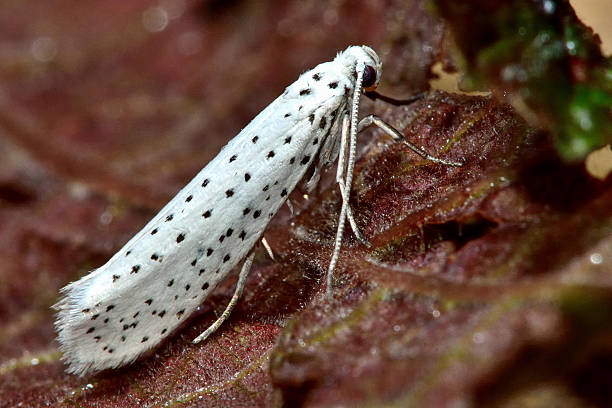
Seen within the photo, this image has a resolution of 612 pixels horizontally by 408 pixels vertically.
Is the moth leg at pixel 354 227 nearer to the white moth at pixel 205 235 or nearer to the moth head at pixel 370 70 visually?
the white moth at pixel 205 235

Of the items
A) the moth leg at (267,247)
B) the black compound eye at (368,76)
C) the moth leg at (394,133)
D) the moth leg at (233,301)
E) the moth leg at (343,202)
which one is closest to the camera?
the moth leg at (343,202)

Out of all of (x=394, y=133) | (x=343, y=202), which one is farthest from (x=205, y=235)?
(x=394, y=133)

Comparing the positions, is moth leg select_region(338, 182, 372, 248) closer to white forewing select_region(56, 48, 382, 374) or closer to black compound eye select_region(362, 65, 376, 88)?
white forewing select_region(56, 48, 382, 374)

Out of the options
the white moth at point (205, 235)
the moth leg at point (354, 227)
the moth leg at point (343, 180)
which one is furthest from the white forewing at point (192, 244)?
the moth leg at point (354, 227)

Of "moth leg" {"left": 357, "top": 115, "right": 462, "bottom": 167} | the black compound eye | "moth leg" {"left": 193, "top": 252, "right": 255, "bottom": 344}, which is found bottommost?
"moth leg" {"left": 193, "top": 252, "right": 255, "bottom": 344}

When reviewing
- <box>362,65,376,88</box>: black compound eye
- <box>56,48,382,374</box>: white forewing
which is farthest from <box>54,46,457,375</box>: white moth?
<box>362,65,376,88</box>: black compound eye

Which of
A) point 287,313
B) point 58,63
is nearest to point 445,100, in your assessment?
point 287,313

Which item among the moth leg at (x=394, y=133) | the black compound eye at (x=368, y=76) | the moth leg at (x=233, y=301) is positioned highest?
the black compound eye at (x=368, y=76)
